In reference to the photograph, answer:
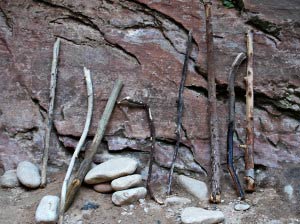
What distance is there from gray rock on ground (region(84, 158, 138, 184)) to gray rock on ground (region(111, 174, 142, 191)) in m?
0.05

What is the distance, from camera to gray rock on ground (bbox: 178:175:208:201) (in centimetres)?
369

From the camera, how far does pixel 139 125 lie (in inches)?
160

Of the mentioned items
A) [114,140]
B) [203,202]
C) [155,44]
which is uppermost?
[155,44]

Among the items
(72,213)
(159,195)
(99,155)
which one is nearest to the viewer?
(72,213)

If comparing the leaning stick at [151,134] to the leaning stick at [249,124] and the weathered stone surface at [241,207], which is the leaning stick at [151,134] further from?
the leaning stick at [249,124]

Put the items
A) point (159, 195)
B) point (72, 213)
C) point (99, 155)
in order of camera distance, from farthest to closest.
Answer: point (99, 155) → point (159, 195) → point (72, 213)

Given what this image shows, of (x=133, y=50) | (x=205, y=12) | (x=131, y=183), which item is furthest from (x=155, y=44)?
(x=131, y=183)

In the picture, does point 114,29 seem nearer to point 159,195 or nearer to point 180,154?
point 180,154

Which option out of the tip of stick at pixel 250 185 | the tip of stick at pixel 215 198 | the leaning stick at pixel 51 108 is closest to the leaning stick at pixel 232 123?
the tip of stick at pixel 250 185

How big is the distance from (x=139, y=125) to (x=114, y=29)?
1.05 metres

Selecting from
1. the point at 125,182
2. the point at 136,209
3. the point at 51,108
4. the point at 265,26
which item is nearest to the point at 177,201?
the point at 136,209

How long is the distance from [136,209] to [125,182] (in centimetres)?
23

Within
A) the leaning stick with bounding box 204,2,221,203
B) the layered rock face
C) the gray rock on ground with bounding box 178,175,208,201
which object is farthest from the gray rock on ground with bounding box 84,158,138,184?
the leaning stick with bounding box 204,2,221,203

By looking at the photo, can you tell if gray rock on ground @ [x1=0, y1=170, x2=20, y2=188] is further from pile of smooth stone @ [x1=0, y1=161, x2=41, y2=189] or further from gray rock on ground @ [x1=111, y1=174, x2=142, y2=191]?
gray rock on ground @ [x1=111, y1=174, x2=142, y2=191]
